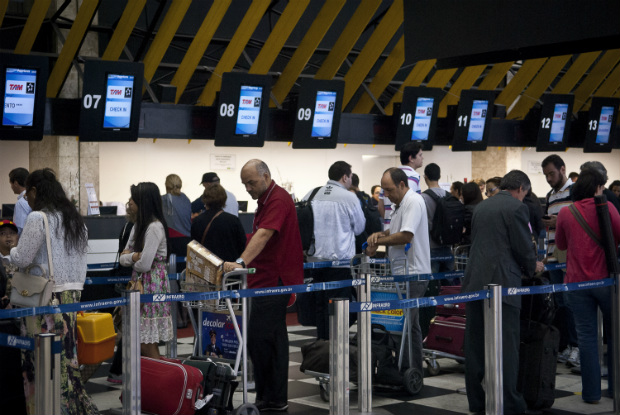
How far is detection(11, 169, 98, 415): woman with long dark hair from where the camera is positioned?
5.15m

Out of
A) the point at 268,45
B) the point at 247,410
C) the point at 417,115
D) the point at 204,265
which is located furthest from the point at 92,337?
the point at 417,115

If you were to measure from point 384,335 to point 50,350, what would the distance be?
3.21 m

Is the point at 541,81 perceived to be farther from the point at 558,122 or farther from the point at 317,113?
the point at 317,113

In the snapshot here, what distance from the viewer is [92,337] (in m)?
5.62

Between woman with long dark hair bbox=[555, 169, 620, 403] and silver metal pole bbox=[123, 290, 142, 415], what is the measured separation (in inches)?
123

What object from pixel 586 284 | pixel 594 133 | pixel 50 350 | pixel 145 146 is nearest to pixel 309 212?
pixel 586 284

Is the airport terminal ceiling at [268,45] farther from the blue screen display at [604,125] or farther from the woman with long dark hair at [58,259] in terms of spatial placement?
the woman with long dark hair at [58,259]

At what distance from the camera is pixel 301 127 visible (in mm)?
12438

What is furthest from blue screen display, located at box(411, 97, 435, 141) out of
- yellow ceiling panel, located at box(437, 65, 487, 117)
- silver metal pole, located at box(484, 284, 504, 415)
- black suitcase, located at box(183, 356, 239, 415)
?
black suitcase, located at box(183, 356, 239, 415)

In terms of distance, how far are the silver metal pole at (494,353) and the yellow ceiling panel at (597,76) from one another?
14673 mm

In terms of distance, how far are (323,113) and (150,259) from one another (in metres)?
6.63

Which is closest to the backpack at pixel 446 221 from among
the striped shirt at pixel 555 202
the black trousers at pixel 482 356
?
the striped shirt at pixel 555 202

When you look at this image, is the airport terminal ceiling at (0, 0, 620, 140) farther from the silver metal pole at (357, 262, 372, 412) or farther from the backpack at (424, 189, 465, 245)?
the silver metal pole at (357, 262, 372, 412)

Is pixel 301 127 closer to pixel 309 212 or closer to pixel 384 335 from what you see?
pixel 309 212
